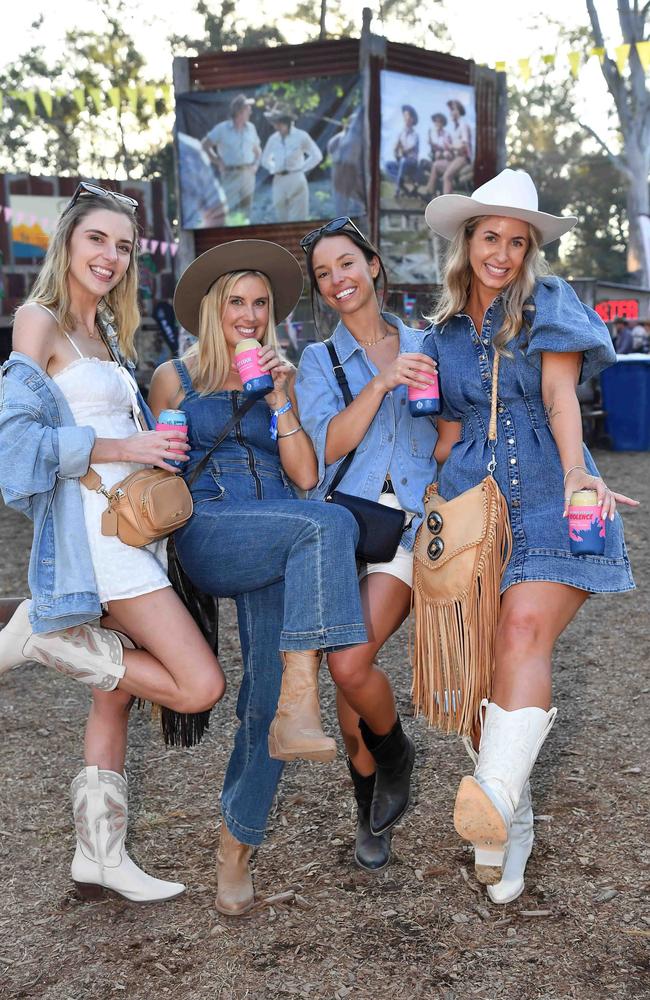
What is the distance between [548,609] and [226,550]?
983mm

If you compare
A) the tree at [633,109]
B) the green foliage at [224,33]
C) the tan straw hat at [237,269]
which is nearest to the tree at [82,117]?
the green foliage at [224,33]

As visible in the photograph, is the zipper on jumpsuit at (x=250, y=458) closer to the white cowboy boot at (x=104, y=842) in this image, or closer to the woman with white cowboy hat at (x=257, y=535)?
the woman with white cowboy hat at (x=257, y=535)

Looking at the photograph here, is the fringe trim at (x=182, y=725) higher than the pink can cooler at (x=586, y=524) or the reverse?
the reverse

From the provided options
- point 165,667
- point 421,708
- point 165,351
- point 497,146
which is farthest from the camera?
point 165,351

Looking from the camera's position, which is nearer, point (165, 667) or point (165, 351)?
point (165, 667)

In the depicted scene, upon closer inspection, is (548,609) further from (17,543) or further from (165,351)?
(165,351)

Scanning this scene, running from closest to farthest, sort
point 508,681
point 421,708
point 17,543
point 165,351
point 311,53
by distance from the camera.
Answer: point 508,681 → point 421,708 → point 17,543 → point 311,53 → point 165,351

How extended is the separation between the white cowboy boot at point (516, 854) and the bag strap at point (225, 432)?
1.22 metres

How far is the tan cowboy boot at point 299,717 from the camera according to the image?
2555 mm

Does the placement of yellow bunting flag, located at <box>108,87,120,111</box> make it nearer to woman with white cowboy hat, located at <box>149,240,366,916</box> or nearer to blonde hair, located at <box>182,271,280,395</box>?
woman with white cowboy hat, located at <box>149,240,366,916</box>

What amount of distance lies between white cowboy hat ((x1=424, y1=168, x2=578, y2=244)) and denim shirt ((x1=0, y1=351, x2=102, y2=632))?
1362 mm

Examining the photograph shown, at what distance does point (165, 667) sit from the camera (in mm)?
2805

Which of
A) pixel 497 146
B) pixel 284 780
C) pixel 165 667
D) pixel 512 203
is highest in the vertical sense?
pixel 497 146

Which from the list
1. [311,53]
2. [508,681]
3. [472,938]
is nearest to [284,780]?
[472,938]
